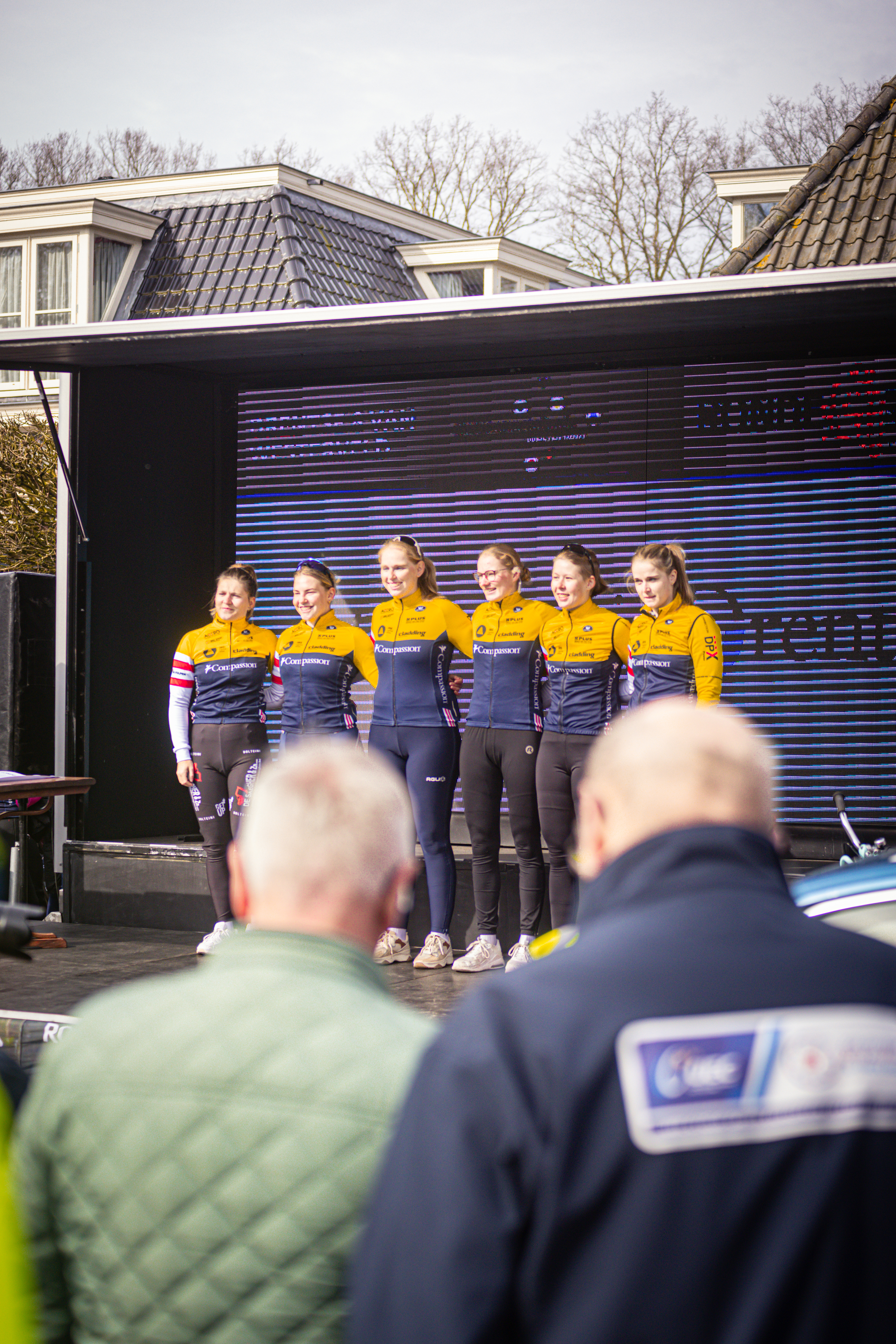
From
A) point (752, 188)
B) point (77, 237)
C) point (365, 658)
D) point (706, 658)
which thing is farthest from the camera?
point (77, 237)

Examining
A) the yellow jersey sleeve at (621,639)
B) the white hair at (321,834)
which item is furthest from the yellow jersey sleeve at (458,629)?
the white hair at (321,834)

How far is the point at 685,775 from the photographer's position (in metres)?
1.31

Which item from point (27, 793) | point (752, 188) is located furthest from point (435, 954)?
point (752, 188)

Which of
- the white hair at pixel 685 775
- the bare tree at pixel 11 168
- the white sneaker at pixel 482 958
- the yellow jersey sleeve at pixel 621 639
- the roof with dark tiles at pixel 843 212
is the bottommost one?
the white sneaker at pixel 482 958

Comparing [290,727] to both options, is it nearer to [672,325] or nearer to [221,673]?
[221,673]

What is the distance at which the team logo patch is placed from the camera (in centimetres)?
110

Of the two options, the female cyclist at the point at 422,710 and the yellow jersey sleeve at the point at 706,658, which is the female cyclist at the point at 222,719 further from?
the yellow jersey sleeve at the point at 706,658

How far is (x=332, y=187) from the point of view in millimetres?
18797

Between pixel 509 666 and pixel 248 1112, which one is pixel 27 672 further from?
pixel 248 1112

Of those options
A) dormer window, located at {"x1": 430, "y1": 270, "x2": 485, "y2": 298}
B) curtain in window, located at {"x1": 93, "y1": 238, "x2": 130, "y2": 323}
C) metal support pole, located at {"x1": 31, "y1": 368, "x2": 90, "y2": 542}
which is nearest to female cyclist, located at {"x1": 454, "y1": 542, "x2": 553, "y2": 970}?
metal support pole, located at {"x1": 31, "y1": 368, "x2": 90, "y2": 542}

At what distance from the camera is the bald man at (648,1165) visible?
1087 millimetres

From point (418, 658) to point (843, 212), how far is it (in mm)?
4958

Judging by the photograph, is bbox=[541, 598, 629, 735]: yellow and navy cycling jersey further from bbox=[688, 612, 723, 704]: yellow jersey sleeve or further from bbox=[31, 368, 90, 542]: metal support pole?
bbox=[31, 368, 90, 542]: metal support pole

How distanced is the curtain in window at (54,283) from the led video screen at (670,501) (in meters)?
12.8
